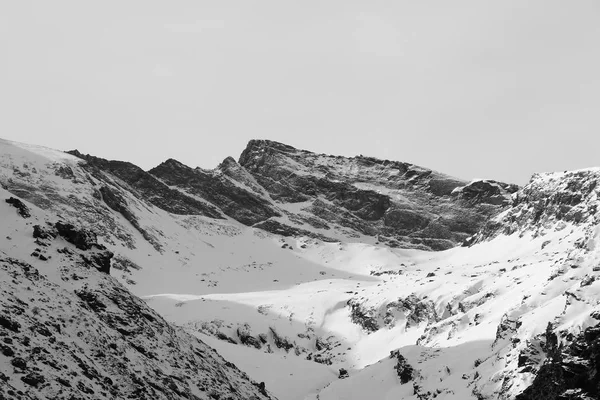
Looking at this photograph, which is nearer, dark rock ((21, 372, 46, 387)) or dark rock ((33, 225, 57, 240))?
dark rock ((21, 372, 46, 387))

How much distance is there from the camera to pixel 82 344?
30.9m

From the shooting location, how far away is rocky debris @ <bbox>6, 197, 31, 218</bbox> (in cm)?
4252

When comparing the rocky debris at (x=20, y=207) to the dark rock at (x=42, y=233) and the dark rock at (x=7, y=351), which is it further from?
the dark rock at (x=7, y=351)

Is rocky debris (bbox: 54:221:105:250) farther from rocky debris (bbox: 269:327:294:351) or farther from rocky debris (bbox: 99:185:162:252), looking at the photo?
rocky debris (bbox: 99:185:162:252)

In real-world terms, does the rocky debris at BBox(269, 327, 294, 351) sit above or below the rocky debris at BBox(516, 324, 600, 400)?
below

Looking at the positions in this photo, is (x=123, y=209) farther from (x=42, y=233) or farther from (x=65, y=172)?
(x=42, y=233)

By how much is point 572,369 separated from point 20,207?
35068 mm

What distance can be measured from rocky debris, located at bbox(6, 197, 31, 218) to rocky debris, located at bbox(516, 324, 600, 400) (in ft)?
111

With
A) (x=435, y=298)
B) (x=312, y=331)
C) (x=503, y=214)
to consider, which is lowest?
(x=312, y=331)

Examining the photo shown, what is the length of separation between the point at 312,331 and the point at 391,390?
44733 mm

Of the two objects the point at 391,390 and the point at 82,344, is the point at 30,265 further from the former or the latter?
the point at 391,390

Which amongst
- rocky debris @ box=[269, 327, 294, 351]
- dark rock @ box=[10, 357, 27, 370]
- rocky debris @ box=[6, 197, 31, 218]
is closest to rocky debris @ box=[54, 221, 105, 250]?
rocky debris @ box=[6, 197, 31, 218]

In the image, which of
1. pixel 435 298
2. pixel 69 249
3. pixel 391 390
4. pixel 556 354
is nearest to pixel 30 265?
pixel 69 249

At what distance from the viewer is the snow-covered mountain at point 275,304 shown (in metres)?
32.2
